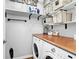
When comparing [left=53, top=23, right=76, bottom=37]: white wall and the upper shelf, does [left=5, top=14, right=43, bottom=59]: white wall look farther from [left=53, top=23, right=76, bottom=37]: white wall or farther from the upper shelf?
[left=53, top=23, right=76, bottom=37]: white wall

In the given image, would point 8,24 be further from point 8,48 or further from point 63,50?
point 63,50

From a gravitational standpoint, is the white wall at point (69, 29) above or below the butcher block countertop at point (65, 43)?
above

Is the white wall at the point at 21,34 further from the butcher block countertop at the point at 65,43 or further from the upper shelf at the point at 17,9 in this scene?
the butcher block countertop at the point at 65,43

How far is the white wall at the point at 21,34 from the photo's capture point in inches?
100.0

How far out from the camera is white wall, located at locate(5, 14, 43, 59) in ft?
8.33

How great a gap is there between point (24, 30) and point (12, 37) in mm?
493

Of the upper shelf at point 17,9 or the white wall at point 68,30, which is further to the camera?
the upper shelf at point 17,9

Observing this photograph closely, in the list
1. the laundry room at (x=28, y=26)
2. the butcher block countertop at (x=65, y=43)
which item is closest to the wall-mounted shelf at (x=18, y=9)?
the laundry room at (x=28, y=26)

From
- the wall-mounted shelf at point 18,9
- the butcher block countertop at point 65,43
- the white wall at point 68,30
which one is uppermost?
the wall-mounted shelf at point 18,9

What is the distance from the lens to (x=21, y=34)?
2756mm

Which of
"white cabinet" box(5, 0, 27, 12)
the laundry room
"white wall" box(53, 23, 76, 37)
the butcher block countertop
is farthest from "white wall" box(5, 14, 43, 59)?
the butcher block countertop

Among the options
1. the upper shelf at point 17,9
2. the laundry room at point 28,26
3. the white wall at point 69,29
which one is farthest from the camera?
the upper shelf at point 17,9

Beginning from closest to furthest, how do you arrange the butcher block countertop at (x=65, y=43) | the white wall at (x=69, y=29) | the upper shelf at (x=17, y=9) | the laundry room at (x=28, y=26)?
the butcher block countertop at (x=65, y=43) → the white wall at (x=69, y=29) → the laundry room at (x=28, y=26) → the upper shelf at (x=17, y=9)

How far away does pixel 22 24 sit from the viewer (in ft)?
9.11
